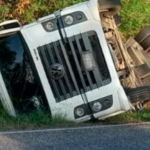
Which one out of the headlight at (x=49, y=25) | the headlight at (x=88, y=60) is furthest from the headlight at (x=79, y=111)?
the headlight at (x=49, y=25)

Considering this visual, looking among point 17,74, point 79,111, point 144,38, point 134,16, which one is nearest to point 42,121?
point 79,111

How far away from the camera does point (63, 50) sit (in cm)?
920

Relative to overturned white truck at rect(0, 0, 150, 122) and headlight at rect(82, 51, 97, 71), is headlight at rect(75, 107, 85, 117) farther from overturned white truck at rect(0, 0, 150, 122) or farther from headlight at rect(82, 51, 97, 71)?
headlight at rect(82, 51, 97, 71)

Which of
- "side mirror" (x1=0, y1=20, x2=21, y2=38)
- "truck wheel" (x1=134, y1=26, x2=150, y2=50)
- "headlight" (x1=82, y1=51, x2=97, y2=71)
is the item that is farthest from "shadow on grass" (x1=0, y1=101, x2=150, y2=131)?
"truck wheel" (x1=134, y1=26, x2=150, y2=50)

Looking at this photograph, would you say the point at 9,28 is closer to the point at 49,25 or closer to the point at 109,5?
the point at 49,25

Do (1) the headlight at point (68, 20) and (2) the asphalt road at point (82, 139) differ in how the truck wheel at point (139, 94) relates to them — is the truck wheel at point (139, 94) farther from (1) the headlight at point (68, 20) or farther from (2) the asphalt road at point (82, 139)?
(1) the headlight at point (68, 20)

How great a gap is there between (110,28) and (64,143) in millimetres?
3032

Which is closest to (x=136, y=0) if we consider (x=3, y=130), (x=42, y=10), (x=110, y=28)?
(x=42, y=10)

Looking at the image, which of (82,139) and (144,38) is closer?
(82,139)

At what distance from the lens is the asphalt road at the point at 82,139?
7.44 meters

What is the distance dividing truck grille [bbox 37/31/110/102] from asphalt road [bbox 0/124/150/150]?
82cm

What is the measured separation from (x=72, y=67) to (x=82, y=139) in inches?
63.4

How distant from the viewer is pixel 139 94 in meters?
9.34

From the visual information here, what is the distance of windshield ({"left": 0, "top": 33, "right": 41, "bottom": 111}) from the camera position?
9.45 m
